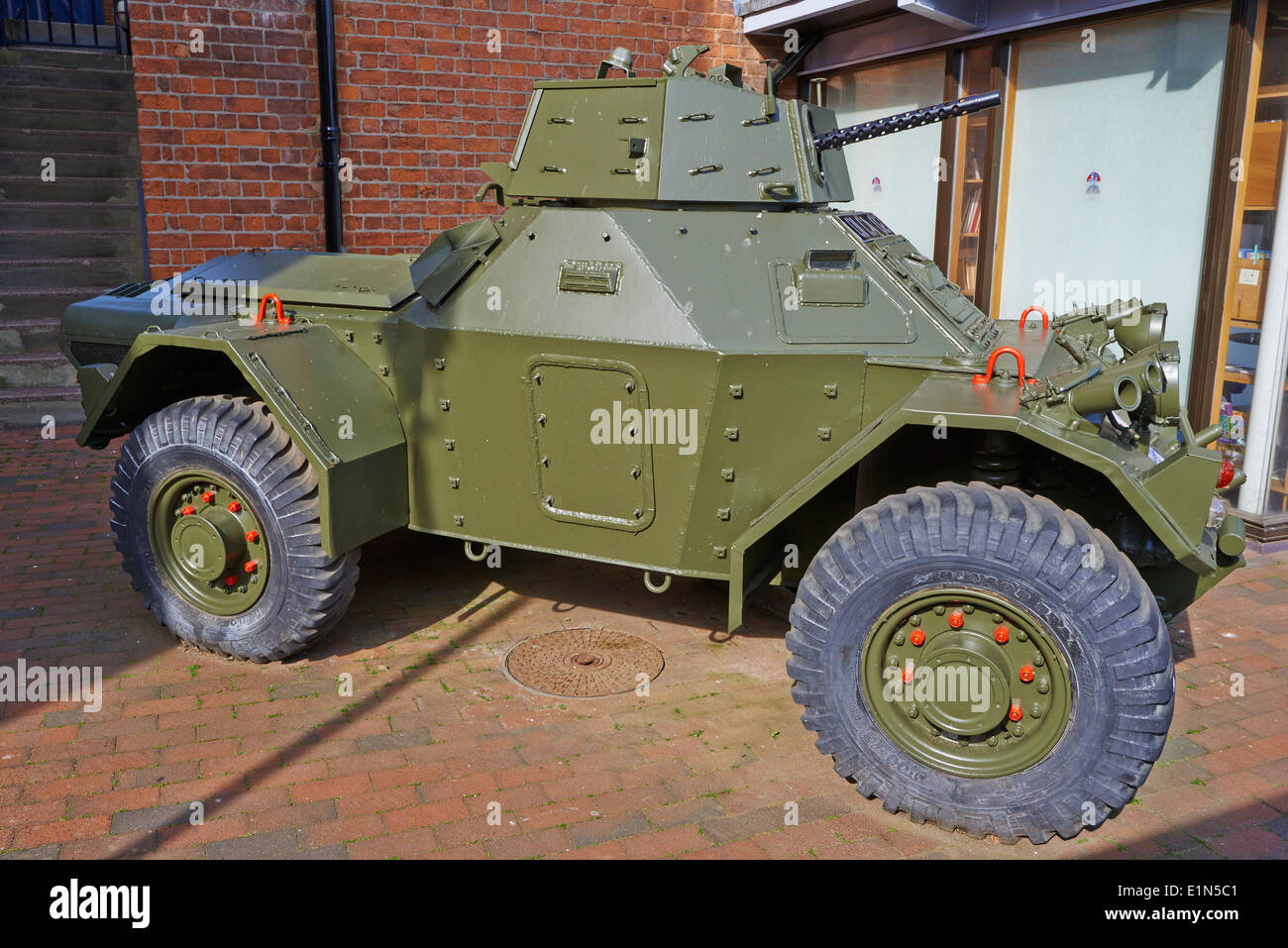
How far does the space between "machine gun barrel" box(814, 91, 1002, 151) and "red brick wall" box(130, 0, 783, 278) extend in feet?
16.0

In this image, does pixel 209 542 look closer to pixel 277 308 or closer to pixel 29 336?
pixel 277 308

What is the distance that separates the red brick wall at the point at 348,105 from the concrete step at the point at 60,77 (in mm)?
3118

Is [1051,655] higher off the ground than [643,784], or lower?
higher

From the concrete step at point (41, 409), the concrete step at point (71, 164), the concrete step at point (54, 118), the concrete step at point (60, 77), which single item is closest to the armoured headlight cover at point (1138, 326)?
the concrete step at point (41, 409)

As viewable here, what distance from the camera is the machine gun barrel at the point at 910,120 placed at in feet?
16.0

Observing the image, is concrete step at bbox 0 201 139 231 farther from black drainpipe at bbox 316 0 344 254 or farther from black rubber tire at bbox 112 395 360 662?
black rubber tire at bbox 112 395 360 662

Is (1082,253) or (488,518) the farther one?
(1082,253)

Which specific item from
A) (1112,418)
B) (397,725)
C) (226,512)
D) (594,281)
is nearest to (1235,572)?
(1112,418)

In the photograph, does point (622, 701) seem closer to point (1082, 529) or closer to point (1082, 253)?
point (1082, 529)

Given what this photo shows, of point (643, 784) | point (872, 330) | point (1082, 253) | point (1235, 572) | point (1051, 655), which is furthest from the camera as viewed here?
point (1082, 253)

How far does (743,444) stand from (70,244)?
8.13 metres

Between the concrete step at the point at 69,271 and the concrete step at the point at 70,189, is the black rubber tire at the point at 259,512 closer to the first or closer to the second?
the concrete step at the point at 69,271

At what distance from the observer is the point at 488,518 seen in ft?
15.6

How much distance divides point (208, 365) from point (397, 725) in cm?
208
